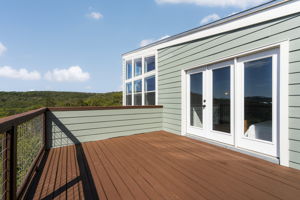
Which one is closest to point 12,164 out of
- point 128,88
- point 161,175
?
point 161,175

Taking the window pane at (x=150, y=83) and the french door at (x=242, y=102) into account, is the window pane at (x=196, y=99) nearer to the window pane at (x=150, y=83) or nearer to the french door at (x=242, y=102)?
the french door at (x=242, y=102)

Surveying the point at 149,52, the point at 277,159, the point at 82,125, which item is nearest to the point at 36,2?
the point at 149,52

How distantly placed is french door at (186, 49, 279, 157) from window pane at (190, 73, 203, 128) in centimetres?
2

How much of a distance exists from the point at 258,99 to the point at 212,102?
854 mm

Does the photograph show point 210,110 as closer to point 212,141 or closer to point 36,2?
point 212,141

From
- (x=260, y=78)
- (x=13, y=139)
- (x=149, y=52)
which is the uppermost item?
(x=149, y=52)

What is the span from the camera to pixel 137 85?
584cm

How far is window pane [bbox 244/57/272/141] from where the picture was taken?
2324 millimetres

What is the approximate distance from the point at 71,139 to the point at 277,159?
3.80 m

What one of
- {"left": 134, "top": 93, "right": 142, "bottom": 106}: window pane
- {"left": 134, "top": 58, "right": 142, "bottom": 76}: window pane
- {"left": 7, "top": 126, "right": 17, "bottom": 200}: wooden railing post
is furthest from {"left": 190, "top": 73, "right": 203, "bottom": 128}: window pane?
{"left": 7, "top": 126, "right": 17, "bottom": 200}: wooden railing post

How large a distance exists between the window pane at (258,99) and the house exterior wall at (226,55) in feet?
0.90

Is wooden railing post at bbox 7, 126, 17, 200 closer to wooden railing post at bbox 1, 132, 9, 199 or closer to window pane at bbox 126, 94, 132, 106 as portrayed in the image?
wooden railing post at bbox 1, 132, 9, 199

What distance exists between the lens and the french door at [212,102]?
287 cm

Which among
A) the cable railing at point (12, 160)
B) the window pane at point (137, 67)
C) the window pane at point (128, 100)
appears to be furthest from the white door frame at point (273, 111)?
the window pane at point (128, 100)
